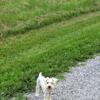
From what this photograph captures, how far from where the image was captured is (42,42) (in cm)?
2453

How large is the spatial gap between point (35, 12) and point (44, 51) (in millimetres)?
10400

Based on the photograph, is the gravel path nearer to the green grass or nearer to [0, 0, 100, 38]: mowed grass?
the green grass

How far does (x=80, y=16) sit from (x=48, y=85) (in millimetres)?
19226

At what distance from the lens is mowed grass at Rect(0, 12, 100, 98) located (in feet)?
57.1

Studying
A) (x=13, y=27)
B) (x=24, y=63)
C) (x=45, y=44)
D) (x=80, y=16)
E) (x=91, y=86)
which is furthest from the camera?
(x=80, y=16)

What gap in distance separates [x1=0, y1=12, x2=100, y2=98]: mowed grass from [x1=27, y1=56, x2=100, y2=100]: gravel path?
620 mm

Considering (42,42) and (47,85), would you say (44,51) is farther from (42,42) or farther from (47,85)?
(47,85)

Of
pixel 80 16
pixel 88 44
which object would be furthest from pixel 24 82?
pixel 80 16

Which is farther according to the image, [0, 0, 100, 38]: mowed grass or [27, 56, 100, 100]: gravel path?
[0, 0, 100, 38]: mowed grass

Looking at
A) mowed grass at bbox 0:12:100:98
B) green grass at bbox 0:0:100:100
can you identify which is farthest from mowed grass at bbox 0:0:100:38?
mowed grass at bbox 0:12:100:98

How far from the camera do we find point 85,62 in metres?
20.0

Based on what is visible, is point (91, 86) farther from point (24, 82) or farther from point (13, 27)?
point (13, 27)

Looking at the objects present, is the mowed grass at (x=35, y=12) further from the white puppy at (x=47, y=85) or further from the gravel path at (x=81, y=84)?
the white puppy at (x=47, y=85)

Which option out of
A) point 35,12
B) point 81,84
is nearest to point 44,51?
point 81,84
